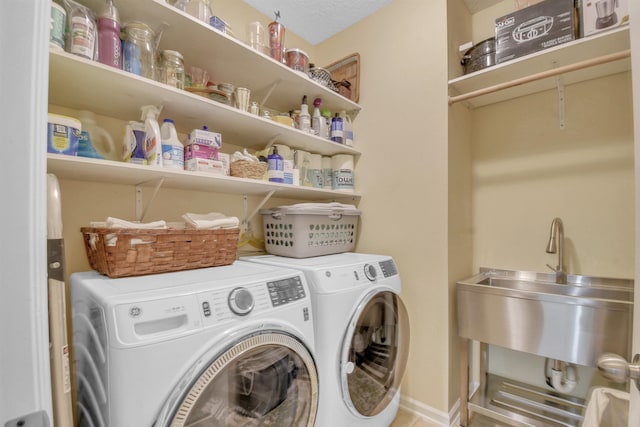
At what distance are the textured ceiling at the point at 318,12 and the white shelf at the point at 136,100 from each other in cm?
92

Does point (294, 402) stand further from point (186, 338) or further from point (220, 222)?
point (220, 222)

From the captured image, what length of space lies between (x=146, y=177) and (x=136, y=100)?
1.06 ft

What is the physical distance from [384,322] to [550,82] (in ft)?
5.49

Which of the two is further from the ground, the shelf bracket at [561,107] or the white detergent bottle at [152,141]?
the shelf bracket at [561,107]

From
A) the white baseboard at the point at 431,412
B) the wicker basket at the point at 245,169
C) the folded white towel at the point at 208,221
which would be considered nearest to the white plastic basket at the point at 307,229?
the wicker basket at the point at 245,169

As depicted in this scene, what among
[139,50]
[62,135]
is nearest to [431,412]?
[62,135]

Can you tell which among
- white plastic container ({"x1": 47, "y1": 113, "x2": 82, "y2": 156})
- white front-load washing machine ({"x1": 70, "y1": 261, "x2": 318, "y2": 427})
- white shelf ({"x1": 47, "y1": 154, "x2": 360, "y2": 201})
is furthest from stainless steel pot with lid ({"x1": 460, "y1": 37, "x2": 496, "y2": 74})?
white plastic container ({"x1": 47, "y1": 113, "x2": 82, "y2": 156})

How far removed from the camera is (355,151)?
1.99m

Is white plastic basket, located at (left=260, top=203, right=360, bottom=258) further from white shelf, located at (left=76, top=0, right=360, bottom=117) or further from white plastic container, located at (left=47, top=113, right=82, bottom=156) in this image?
white plastic container, located at (left=47, top=113, right=82, bottom=156)

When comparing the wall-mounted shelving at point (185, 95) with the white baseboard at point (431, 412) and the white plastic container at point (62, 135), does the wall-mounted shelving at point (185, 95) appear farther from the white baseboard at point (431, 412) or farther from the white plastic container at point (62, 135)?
the white baseboard at point (431, 412)

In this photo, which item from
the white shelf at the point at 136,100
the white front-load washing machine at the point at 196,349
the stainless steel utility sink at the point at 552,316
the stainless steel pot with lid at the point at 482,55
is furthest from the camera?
the stainless steel pot with lid at the point at 482,55

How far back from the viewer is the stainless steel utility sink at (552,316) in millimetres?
1192

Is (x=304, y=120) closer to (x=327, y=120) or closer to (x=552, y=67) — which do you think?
(x=327, y=120)

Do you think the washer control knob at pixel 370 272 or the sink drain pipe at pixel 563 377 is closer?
the washer control knob at pixel 370 272
